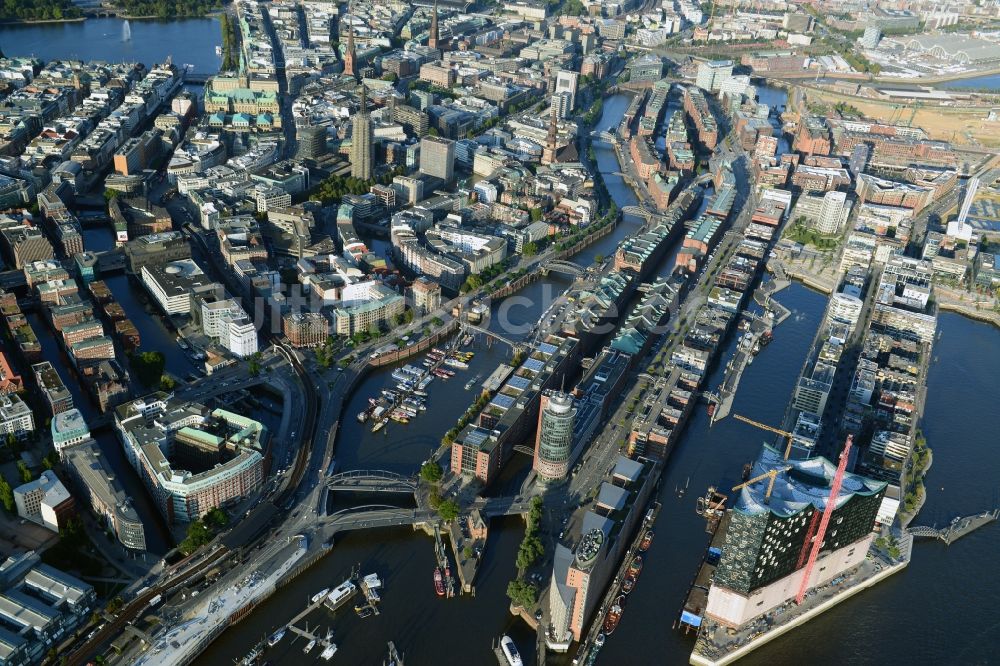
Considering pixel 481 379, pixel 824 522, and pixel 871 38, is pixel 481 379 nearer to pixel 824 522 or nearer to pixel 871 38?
pixel 824 522

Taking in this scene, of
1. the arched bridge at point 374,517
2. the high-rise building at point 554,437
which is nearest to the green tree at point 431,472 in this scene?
the arched bridge at point 374,517

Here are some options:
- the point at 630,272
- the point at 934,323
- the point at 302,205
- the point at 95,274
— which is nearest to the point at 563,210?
the point at 630,272

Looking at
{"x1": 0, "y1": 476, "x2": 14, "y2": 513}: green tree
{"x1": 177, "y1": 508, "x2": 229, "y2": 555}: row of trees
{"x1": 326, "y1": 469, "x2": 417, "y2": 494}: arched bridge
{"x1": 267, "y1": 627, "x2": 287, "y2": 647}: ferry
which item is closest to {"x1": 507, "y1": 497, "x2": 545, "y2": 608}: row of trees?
{"x1": 326, "y1": 469, "x2": 417, "y2": 494}: arched bridge

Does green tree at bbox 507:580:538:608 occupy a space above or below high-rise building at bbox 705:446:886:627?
below

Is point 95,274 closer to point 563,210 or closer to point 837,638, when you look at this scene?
point 563,210

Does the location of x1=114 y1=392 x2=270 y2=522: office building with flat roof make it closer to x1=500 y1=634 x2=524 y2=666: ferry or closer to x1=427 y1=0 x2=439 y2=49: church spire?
x1=500 y1=634 x2=524 y2=666: ferry

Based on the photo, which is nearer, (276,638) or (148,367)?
(276,638)

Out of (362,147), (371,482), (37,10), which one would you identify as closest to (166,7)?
(37,10)
